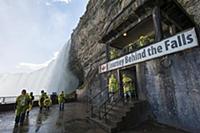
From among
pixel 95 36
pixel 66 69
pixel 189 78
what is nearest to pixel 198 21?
pixel 189 78

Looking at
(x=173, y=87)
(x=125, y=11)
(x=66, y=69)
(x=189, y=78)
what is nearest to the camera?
(x=189, y=78)

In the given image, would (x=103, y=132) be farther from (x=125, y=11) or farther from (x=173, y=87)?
(x=125, y=11)

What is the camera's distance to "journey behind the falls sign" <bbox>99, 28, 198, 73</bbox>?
4262 millimetres

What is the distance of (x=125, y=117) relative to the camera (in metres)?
7.01

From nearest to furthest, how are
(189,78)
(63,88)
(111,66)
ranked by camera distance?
1. (189,78)
2. (111,66)
3. (63,88)

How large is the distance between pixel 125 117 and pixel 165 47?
3958mm

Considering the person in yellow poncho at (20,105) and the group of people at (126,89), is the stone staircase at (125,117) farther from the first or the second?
the person in yellow poncho at (20,105)

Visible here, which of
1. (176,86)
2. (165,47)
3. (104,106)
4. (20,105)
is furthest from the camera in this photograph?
(104,106)

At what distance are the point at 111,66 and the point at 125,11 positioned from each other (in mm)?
10433

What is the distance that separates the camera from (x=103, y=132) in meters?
Result: 6.42

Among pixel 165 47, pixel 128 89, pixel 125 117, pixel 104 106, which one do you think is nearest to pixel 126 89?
pixel 128 89

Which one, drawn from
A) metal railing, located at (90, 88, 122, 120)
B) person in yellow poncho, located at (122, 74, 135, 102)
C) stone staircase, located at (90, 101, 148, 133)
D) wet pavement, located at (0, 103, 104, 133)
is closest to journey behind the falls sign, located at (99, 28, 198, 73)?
stone staircase, located at (90, 101, 148, 133)

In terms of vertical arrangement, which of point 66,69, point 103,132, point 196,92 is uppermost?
point 66,69

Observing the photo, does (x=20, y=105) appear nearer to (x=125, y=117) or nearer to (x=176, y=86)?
(x=125, y=117)
